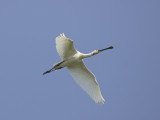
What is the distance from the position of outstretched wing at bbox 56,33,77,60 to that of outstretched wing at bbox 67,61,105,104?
853 millimetres

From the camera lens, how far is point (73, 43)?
71.8 feet

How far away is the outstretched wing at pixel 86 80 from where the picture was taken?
23.1m

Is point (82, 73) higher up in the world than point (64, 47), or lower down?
lower down

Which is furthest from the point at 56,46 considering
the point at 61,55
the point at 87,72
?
the point at 87,72

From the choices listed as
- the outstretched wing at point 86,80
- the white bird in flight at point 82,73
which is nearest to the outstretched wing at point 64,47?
the white bird in flight at point 82,73

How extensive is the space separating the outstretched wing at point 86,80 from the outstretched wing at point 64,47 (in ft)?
2.80

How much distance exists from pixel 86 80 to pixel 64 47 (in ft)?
6.39

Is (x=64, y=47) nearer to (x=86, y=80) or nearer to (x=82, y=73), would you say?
(x=82, y=73)

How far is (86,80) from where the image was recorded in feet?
76.0

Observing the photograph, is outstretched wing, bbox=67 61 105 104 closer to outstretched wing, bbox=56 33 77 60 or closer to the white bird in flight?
the white bird in flight

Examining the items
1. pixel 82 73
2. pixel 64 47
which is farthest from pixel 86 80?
pixel 64 47

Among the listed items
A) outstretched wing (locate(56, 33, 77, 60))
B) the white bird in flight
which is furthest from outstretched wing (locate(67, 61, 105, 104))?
outstretched wing (locate(56, 33, 77, 60))

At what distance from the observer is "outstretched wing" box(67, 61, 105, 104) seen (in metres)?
23.1

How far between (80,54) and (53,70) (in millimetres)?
1344
